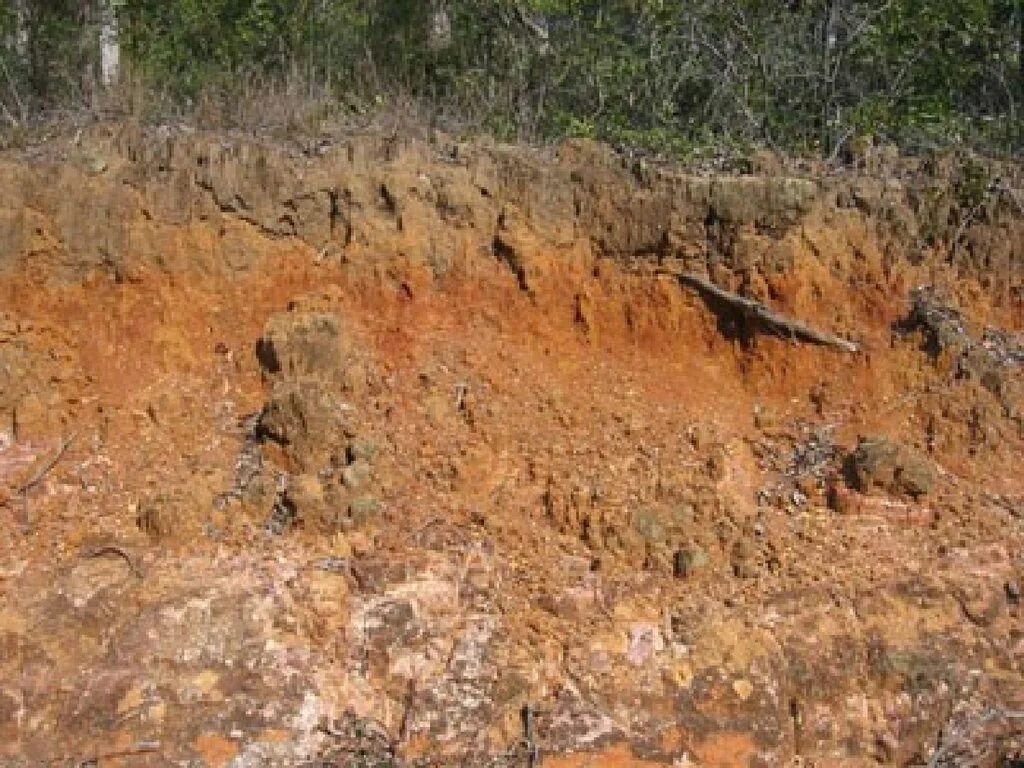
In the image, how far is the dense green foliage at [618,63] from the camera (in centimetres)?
773

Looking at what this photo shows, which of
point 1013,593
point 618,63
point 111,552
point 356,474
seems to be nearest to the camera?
point 1013,593

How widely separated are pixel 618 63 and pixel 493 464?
11.4ft

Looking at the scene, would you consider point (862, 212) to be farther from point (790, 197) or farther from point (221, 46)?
point (221, 46)

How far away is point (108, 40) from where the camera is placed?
9.06m

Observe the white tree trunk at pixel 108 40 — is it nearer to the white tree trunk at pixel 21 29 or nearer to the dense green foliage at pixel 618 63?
the dense green foliage at pixel 618 63

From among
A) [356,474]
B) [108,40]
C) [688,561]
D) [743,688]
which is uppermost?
[108,40]

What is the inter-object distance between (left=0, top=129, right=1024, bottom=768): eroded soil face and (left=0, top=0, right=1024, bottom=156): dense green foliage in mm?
1028

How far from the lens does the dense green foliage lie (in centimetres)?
773

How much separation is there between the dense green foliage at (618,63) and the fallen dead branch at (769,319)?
3.42 ft

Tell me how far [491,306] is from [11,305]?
2654 millimetres

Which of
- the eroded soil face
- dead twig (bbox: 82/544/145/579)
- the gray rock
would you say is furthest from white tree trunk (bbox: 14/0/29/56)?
the gray rock

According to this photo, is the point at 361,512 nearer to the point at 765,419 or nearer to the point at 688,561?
the point at 688,561

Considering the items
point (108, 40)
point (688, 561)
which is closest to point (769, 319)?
point (688, 561)

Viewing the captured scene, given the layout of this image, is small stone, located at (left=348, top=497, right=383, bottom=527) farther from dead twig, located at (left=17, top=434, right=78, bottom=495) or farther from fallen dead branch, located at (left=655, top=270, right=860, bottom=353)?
fallen dead branch, located at (left=655, top=270, right=860, bottom=353)
